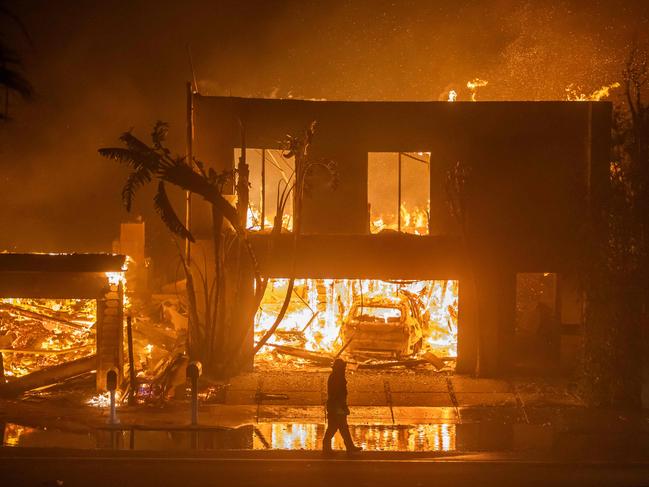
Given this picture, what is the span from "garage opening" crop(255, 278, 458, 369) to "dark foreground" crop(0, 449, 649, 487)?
738 cm

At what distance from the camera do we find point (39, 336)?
66.3 ft

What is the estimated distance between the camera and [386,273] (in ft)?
60.0

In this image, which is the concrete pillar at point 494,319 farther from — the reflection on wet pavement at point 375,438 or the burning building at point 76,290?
the burning building at point 76,290

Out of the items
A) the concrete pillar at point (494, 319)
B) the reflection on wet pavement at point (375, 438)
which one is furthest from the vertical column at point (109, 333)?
the concrete pillar at point (494, 319)

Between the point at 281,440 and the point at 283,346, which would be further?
the point at 283,346

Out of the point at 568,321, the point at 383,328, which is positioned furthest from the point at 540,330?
the point at 383,328

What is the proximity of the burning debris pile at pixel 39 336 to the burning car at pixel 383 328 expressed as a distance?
19.6 feet

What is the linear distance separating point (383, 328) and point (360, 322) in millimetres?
559

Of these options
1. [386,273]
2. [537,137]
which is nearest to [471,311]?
[386,273]

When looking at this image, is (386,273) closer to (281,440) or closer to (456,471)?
(281,440)

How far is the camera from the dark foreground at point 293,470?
10547mm

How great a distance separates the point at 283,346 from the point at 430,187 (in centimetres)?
532

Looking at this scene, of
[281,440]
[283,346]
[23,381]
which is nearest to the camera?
[281,440]

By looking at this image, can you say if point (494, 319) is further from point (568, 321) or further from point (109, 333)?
point (109, 333)
